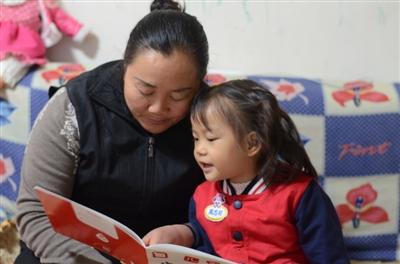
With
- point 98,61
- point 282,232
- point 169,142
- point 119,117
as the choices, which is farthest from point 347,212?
point 98,61

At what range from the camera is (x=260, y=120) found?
107cm

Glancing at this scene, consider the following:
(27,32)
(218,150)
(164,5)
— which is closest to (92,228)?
(218,150)

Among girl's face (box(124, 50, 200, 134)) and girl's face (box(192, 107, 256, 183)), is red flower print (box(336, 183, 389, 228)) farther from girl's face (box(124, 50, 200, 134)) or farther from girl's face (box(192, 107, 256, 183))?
girl's face (box(124, 50, 200, 134))

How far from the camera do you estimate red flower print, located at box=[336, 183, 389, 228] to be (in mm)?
1552

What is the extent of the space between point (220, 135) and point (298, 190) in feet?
0.66

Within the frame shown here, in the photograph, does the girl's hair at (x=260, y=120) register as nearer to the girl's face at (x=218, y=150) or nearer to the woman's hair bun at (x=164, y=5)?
the girl's face at (x=218, y=150)

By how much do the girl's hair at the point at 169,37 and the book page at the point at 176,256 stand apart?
37 centimetres

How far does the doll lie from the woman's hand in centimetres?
72

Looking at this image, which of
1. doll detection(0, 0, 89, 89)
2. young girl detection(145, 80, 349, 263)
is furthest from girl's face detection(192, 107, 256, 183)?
doll detection(0, 0, 89, 89)

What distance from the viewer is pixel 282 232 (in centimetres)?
109

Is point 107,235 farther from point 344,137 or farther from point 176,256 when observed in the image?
point 344,137

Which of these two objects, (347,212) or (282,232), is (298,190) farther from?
(347,212)

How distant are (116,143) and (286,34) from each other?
0.71m

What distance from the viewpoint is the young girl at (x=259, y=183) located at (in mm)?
1060
